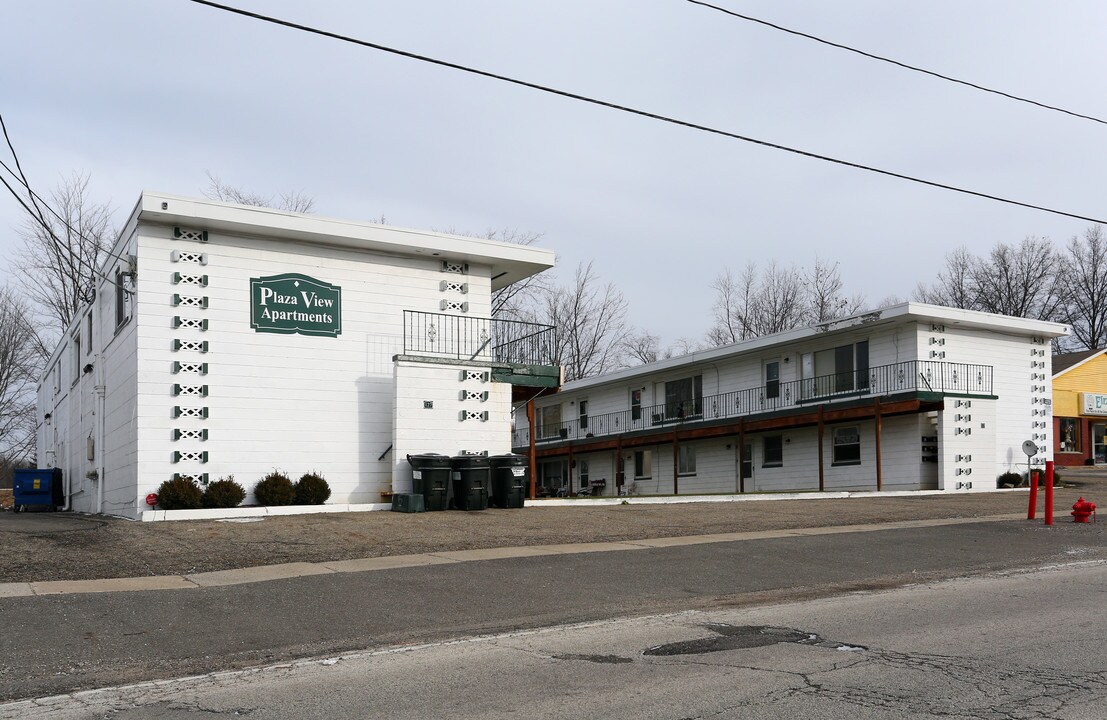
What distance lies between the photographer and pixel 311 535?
15594mm

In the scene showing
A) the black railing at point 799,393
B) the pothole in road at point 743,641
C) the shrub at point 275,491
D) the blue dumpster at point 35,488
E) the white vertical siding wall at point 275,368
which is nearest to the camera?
the pothole in road at point 743,641

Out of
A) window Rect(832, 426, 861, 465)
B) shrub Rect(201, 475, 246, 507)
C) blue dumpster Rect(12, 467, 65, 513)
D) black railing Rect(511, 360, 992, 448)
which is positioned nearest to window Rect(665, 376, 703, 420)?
black railing Rect(511, 360, 992, 448)

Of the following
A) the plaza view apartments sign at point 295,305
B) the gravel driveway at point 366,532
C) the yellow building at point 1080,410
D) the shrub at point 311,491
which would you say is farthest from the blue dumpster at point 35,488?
the yellow building at point 1080,410

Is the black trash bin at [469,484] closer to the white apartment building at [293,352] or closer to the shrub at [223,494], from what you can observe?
the white apartment building at [293,352]

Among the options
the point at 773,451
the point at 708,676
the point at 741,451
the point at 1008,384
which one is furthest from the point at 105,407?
the point at 1008,384

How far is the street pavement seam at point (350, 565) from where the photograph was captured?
11016mm

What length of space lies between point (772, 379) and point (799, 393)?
1683 mm

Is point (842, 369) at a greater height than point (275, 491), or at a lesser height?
greater

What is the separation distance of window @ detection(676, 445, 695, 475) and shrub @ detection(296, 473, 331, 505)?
22.0m

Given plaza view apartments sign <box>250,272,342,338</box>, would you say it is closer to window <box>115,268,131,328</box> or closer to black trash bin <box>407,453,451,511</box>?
window <box>115,268,131,328</box>

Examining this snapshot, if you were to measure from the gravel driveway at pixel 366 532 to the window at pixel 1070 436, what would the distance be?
2557 centimetres

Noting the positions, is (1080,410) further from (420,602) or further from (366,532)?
(420,602)

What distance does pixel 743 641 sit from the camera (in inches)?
336

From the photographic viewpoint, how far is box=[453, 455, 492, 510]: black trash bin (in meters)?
19.9
